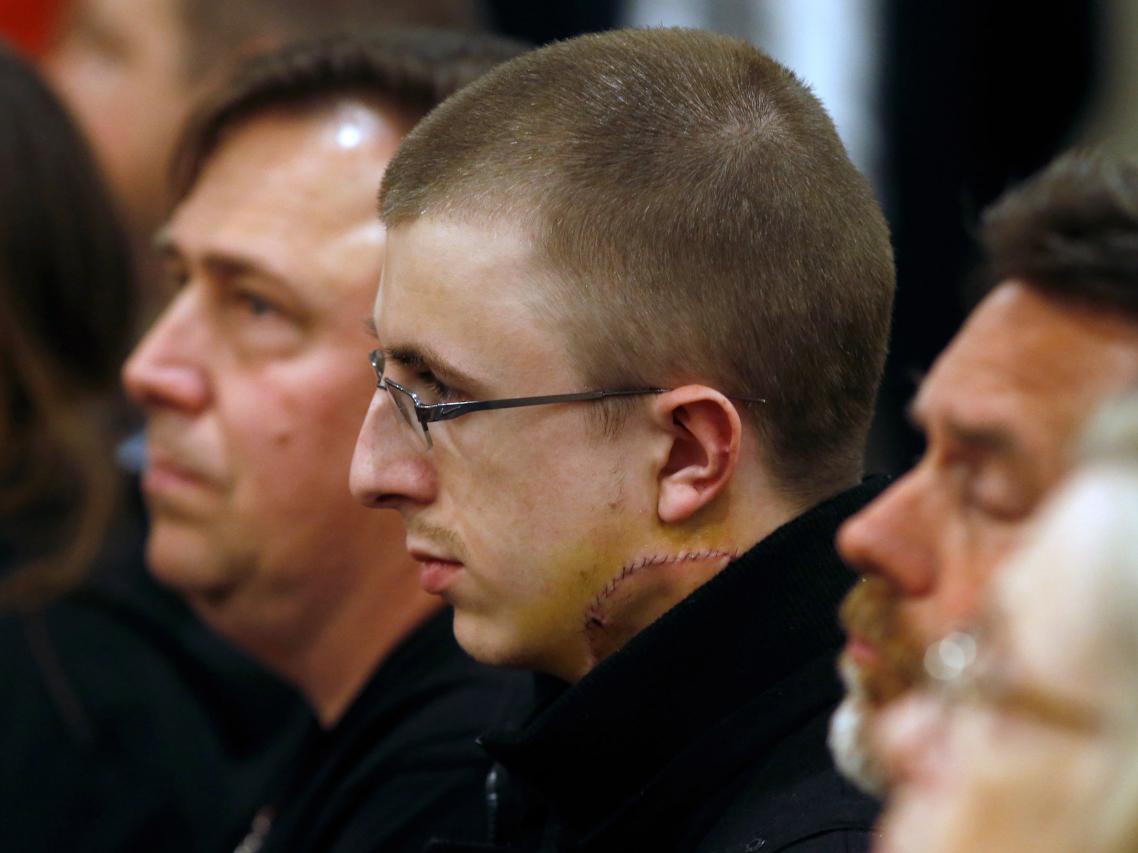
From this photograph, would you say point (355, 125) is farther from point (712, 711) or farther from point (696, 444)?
point (712, 711)

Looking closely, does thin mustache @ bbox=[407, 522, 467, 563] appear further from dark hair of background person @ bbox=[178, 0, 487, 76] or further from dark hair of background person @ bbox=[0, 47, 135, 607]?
dark hair of background person @ bbox=[178, 0, 487, 76]

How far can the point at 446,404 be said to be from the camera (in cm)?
159

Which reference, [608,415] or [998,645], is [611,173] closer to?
[608,415]

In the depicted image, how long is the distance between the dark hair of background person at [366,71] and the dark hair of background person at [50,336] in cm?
58

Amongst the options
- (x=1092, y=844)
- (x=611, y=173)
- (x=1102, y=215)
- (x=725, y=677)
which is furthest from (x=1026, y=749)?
(x=611, y=173)

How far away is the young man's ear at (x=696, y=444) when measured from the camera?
1.52 meters

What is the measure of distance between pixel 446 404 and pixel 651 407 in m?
0.21

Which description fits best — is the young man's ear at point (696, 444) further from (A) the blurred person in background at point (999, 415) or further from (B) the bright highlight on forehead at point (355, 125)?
(B) the bright highlight on forehead at point (355, 125)

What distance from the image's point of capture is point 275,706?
304cm

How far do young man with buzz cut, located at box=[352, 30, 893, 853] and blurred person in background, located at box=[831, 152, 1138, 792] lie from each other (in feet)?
1.12

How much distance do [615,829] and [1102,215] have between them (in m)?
0.76

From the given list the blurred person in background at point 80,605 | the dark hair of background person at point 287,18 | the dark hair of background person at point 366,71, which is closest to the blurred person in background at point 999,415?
the dark hair of background person at point 366,71

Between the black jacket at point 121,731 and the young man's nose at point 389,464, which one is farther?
the black jacket at point 121,731

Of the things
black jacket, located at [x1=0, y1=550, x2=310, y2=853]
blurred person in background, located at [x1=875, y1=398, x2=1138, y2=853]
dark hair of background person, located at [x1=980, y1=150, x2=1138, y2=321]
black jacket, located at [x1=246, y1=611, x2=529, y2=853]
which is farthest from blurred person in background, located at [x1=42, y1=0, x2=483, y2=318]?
blurred person in background, located at [x1=875, y1=398, x2=1138, y2=853]
